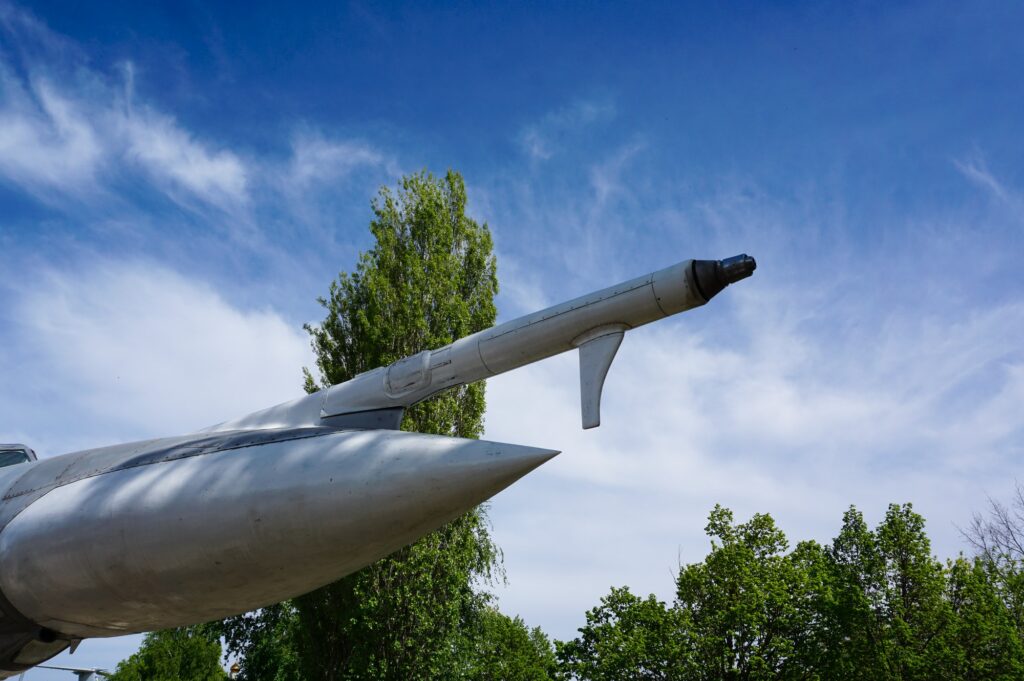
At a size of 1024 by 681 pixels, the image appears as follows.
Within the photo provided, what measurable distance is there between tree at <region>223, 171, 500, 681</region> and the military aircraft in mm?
9262

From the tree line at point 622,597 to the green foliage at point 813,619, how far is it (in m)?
0.03

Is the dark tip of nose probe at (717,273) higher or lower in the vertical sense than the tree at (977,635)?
higher

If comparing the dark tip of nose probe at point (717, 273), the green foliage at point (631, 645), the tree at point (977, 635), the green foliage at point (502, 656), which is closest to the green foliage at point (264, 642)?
the green foliage at point (502, 656)

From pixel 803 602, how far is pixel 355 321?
12.0 metres

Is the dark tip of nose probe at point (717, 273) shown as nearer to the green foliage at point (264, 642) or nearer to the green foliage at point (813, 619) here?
the green foliage at point (813, 619)

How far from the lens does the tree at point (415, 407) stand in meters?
15.6

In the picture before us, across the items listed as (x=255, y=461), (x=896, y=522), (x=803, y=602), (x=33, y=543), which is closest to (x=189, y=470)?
(x=255, y=461)

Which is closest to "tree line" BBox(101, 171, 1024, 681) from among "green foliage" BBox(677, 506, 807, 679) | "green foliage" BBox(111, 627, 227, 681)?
"green foliage" BBox(677, 506, 807, 679)

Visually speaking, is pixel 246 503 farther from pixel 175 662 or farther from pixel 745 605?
pixel 175 662

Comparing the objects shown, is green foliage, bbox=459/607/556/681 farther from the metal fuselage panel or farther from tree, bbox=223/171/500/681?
the metal fuselage panel

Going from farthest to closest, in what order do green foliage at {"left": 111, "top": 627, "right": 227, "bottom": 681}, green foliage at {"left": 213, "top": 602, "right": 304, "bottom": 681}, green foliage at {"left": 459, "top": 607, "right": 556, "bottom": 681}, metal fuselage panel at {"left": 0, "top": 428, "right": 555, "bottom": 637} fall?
1. green foliage at {"left": 213, "top": 602, "right": 304, "bottom": 681}
2. green foliage at {"left": 111, "top": 627, "right": 227, "bottom": 681}
3. green foliage at {"left": 459, "top": 607, "right": 556, "bottom": 681}
4. metal fuselage panel at {"left": 0, "top": 428, "right": 555, "bottom": 637}

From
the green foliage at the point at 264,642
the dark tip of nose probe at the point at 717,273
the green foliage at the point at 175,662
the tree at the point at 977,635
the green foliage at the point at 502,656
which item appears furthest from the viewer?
the green foliage at the point at 264,642

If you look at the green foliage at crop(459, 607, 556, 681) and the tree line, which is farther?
the green foliage at crop(459, 607, 556, 681)

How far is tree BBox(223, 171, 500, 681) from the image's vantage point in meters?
15.6
